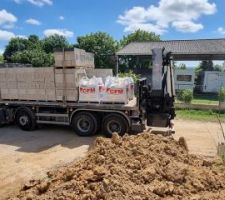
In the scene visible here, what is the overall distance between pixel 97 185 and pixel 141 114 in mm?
6047

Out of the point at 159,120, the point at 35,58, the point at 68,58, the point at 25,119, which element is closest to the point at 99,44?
the point at 35,58

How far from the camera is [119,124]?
11.5 m

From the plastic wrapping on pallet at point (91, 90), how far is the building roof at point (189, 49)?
20.4m

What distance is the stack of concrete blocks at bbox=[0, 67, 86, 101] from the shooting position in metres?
11.6

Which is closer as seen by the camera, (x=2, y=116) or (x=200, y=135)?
(x=200, y=135)

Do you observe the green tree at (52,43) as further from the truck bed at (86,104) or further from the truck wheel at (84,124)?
the truck wheel at (84,124)

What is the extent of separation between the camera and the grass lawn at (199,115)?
1603 cm

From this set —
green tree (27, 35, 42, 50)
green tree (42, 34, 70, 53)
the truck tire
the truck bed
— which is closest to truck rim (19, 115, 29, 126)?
the truck tire

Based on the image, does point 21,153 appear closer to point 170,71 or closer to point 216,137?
point 170,71

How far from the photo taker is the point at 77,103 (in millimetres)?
11742

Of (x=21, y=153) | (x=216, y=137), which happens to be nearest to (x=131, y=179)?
(x=21, y=153)

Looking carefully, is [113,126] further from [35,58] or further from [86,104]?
[35,58]

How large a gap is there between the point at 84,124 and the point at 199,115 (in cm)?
754

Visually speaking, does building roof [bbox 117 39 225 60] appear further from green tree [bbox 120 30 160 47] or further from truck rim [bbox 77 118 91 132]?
truck rim [bbox 77 118 91 132]
